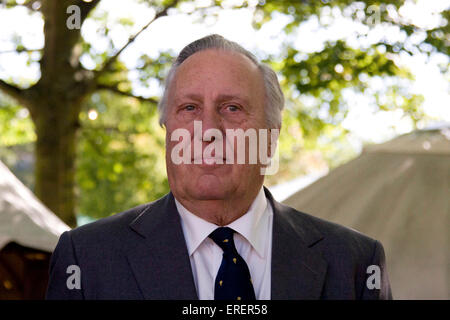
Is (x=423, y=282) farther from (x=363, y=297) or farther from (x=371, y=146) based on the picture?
(x=363, y=297)

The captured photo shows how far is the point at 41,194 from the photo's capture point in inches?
261

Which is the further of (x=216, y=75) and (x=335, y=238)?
(x=335, y=238)

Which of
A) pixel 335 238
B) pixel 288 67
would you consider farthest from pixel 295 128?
pixel 335 238

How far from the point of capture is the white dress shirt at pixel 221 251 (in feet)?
6.37

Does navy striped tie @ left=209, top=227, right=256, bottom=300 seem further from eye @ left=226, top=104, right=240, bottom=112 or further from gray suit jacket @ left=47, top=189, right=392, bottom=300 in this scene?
eye @ left=226, top=104, right=240, bottom=112

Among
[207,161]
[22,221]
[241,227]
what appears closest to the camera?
[207,161]

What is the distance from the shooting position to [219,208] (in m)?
1.95

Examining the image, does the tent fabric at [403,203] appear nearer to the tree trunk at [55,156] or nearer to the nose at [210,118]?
the nose at [210,118]

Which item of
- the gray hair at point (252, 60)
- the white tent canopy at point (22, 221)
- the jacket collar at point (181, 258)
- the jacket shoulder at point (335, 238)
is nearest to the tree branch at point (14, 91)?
the white tent canopy at point (22, 221)

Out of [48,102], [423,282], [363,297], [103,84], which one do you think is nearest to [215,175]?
[363,297]

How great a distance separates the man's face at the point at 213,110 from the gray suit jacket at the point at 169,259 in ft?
0.51

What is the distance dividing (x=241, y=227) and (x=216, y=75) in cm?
47

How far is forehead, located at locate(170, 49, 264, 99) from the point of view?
1957mm

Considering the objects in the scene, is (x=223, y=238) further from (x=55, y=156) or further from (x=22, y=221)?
(x=55, y=156)
